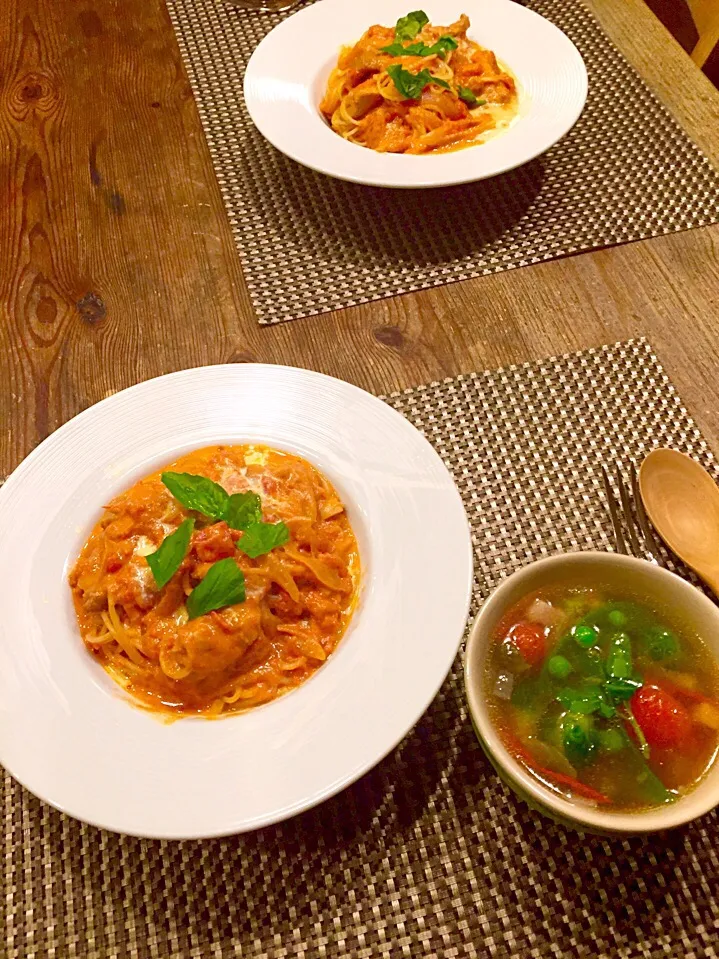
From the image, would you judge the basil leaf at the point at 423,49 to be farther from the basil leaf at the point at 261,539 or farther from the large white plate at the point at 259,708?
the basil leaf at the point at 261,539

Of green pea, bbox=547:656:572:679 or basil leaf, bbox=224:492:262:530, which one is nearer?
green pea, bbox=547:656:572:679

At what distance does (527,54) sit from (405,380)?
1.18 meters

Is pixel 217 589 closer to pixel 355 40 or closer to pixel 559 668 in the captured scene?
pixel 559 668

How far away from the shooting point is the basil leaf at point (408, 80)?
6.52 feet

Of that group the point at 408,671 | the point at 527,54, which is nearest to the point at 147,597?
the point at 408,671

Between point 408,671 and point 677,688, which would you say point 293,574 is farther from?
point 677,688

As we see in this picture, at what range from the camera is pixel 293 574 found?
49.3 inches

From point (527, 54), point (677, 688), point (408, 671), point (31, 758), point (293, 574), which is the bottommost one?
point (31, 758)

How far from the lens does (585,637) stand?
42.3 inches

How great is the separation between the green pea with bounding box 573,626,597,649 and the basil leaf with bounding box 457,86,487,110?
1611mm

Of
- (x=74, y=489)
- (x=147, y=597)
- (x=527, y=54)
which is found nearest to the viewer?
(x=147, y=597)

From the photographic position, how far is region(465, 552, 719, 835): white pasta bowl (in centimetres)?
90

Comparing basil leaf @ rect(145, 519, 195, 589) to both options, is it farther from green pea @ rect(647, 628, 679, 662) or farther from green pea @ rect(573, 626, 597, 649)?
green pea @ rect(647, 628, 679, 662)

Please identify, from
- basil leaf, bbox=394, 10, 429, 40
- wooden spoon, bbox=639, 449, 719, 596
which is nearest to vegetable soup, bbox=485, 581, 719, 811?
wooden spoon, bbox=639, 449, 719, 596
